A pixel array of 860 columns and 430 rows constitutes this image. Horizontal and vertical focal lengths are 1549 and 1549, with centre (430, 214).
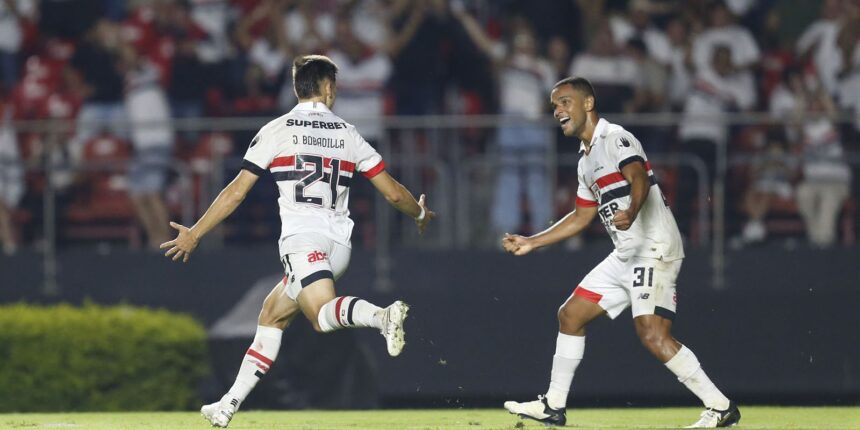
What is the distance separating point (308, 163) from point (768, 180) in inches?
249

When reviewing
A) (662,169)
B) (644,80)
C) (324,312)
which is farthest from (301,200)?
(644,80)

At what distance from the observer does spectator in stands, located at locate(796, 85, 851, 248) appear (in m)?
14.0

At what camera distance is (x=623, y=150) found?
9.21 meters

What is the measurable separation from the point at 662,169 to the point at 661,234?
4.76 metres

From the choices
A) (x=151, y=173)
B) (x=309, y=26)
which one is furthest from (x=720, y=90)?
(x=151, y=173)

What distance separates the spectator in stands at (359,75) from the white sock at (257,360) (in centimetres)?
603

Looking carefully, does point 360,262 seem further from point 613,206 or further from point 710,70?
point 613,206

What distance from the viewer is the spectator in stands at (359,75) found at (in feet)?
50.2

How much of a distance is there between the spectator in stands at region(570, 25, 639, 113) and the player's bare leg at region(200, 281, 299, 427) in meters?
6.45

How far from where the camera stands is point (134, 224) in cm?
1516

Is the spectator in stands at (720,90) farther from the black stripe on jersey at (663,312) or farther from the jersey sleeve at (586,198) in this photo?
the black stripe on jersey at (663,312)

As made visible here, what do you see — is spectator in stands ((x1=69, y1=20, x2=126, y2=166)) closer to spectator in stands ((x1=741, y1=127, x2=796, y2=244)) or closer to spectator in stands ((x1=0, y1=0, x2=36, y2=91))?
spectator in stands ((x1=0, y1=0, x2=36, y2=91))

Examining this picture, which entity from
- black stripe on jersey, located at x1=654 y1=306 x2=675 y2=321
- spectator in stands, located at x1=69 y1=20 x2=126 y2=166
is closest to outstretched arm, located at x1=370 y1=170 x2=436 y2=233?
black stripe on jersey, located at x1=654 y1=306 x2=675 y2=321

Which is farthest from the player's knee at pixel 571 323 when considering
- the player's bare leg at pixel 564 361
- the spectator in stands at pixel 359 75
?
the spectator in stands at pixel 359 75
